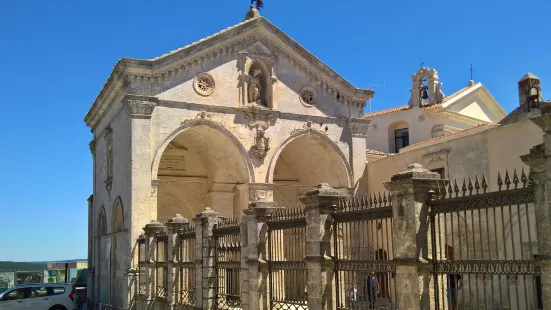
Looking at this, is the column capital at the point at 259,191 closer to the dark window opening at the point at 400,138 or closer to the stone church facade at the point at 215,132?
the stone church facade at the point at 215,132

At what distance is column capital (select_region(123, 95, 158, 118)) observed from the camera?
21.1m

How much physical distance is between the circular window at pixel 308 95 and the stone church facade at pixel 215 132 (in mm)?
40

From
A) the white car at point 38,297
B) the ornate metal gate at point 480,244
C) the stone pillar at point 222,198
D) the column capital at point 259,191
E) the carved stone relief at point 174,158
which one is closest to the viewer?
the ornate metal gate at point 480,244

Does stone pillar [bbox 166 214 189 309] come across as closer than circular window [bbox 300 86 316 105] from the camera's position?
Yes

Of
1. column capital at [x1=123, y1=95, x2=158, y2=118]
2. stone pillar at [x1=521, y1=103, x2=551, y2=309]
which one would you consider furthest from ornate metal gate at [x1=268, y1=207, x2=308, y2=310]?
column capital at [x1=123, y1=95, x2=158, y2=118]

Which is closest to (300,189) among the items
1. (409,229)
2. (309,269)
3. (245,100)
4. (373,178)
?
(373,178)

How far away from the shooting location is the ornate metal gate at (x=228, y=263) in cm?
1363

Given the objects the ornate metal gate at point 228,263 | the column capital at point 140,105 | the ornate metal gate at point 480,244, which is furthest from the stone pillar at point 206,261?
the column capital at point 140,105

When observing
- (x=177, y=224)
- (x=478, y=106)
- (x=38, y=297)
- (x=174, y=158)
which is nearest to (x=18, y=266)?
(x=174, y=158)

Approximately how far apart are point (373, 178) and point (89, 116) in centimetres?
1283

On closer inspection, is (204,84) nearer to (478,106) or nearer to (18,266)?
(478,106)

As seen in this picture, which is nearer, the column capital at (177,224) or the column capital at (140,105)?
the column capital at (177,224)

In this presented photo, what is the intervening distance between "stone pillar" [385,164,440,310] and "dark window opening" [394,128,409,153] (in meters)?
25.7

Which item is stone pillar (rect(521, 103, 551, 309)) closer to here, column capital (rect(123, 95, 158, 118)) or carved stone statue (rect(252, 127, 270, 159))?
column capital (rect(123, 95, 158, 118))
